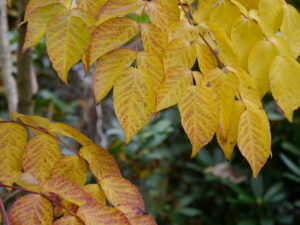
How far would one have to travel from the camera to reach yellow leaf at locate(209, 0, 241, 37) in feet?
1.87

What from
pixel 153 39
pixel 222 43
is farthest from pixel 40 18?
pixel 222 43

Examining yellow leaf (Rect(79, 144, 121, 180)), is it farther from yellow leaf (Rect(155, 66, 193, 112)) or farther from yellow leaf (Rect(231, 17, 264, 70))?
yellow leaf (Rect(231, 17, 264, 70))

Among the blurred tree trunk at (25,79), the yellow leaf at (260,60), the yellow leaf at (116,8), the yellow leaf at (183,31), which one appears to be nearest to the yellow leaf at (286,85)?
the yellow leaf at (260,60)

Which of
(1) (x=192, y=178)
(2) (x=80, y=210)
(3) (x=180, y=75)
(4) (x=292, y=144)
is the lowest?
(1) (x=192, y=178)

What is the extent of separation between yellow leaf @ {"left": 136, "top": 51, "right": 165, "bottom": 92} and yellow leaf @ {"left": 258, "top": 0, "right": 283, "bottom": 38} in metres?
0.19

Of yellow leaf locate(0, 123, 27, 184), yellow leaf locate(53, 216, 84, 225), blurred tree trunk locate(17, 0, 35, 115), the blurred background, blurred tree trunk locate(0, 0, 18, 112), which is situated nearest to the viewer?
yellow leaf locate(53, 216, 84, 225)

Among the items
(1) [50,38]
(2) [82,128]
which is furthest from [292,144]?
(1) [50,38]

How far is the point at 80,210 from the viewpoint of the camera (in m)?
0.46

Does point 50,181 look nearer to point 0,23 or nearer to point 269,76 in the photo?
point 269,76

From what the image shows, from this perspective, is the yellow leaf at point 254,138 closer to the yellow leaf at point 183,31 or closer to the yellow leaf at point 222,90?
the yellow leaf at point 222,90

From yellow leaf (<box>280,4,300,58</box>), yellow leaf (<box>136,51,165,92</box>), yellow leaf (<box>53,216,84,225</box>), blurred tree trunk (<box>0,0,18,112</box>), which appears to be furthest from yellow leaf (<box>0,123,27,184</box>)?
blurred tree trunk (<box>0,0,18,112</box>)

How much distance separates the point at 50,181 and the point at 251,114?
0.31m

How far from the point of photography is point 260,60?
55 cm

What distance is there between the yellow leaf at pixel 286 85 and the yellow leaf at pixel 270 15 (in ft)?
0.22
